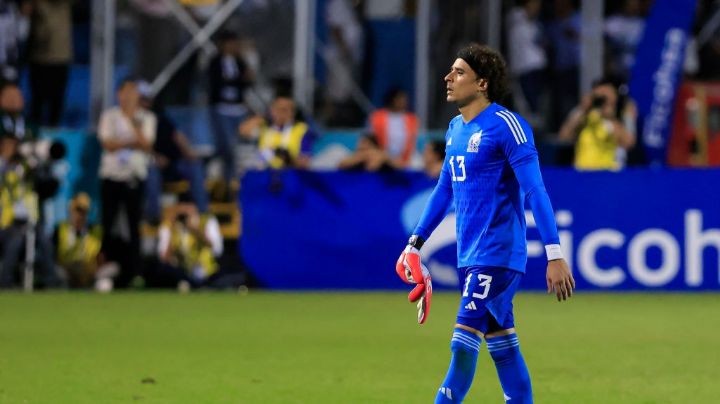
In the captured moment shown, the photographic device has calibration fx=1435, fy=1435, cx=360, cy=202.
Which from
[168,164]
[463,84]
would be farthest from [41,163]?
[463,84]

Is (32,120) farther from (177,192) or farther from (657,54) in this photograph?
(657,54)

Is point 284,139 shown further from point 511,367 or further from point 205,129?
point 511,367

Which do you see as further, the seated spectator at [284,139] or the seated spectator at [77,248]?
the seated spectator at [77,248]

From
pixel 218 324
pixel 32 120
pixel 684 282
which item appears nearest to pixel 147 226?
pixel 32 120

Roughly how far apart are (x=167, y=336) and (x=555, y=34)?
10.6 meters

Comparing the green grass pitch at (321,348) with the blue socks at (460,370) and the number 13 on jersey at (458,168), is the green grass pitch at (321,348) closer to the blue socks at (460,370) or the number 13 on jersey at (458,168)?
the blue socks at (460,370)

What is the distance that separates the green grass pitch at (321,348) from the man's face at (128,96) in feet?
7.79

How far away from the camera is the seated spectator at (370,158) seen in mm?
17547

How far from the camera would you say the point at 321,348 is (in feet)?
38.5

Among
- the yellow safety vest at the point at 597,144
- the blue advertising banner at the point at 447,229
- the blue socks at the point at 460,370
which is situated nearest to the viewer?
the blue socks at the point at 460,370

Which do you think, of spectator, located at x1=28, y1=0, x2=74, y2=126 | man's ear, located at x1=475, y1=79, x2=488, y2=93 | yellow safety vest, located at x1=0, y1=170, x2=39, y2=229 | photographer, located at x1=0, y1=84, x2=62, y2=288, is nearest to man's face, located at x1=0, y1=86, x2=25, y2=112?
photographer, located at x1=0, y1=84, x2=62, y2=288

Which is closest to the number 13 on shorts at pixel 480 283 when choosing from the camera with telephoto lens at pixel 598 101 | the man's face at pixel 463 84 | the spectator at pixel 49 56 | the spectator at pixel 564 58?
the man's face at pixel 463 84

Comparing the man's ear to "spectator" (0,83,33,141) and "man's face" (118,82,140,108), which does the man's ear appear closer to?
"man's face" (118,82,140,108)

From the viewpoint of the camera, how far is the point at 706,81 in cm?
2275
